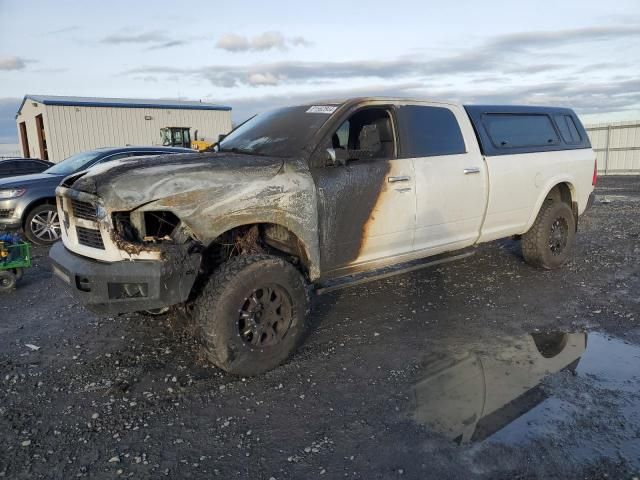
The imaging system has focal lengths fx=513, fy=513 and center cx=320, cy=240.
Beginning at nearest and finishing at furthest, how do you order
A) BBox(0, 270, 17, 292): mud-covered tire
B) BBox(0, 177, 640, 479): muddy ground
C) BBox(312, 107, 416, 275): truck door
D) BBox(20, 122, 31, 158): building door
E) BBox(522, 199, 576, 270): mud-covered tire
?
1. BBox(0, 177, 640, 479): muddy ground
2. BBox(312, 107, 416, 275): truck door
3. BBox(0, 270, 17, 292): mud-covered tire
4. BBox(522, 199, 576, 270): mud-covered tire
5. BBox(20, 122, 31, 158): building door

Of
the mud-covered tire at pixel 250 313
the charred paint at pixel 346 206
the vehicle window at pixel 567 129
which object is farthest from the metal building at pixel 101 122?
the mud-covered tire at pixel 250 313

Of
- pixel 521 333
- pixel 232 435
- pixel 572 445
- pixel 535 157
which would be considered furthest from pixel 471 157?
pixel 232 435

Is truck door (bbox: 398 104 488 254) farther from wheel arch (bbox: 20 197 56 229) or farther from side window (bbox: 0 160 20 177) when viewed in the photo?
side window (bbox: 0 160 20 177)

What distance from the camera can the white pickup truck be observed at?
3.45 m

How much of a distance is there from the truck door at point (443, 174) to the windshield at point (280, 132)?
860mm

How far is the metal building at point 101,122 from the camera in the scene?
3084cm

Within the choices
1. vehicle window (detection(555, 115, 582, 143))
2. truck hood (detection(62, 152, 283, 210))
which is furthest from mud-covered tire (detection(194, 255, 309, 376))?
vehicle window (detection(555, 115, 582, 143))

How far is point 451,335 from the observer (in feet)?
14.9

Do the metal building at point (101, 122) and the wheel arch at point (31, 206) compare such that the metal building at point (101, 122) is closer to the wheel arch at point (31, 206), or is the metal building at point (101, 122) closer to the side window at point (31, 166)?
the side window at point (31, 166)

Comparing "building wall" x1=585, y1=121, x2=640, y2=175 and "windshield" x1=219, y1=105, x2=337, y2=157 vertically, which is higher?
"windshield" x1=219, y1=105, x2=337, y2=157

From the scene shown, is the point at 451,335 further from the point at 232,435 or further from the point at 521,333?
the point at 232,435

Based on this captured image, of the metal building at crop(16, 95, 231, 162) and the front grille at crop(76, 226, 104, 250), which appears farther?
the metal building at crop(16, 95, 231, 162)

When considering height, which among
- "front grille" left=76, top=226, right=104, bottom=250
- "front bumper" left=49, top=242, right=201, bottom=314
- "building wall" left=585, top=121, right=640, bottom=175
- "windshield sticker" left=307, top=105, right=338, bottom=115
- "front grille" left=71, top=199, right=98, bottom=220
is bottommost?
"building wall" left=585, top=121, right=640, bottom=175

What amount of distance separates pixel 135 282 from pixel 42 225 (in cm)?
656
